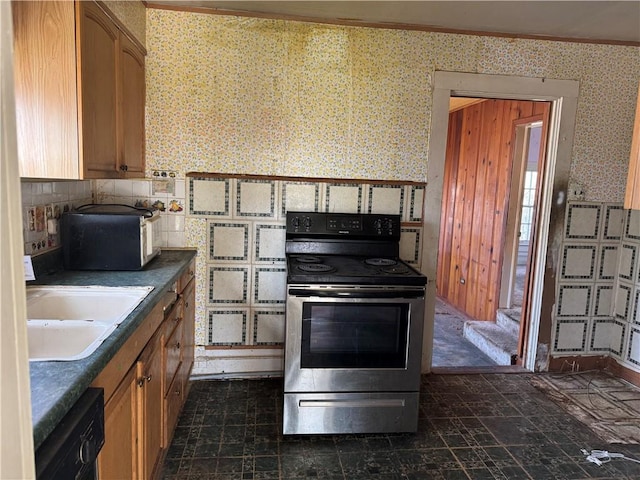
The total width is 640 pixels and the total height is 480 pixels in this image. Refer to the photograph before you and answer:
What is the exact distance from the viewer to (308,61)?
2812mm

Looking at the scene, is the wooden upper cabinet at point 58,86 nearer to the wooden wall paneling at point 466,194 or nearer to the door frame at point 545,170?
the door frame at point 545,170

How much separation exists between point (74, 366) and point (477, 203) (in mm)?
4343

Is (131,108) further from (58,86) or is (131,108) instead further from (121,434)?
(121,434)

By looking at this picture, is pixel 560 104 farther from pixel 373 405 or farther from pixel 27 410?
pixel 27 410

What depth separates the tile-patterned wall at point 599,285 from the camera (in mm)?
3137

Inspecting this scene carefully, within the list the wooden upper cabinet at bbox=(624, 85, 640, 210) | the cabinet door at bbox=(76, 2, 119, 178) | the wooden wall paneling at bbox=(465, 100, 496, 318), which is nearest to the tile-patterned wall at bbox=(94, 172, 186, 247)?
the cabinet door at bbox=(76, 2, 119, 178)

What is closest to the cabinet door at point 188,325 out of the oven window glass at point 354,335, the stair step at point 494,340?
the oven window glass at point 354,335

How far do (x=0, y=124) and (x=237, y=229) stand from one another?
2.38 meters

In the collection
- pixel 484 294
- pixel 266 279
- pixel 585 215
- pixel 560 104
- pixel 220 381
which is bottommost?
pixel 220 381

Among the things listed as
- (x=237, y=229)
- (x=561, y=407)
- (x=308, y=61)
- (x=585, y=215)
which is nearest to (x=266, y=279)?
(x=237, y=229)

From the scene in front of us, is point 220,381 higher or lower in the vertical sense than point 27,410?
lower

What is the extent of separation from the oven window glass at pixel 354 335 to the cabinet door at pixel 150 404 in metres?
0.72

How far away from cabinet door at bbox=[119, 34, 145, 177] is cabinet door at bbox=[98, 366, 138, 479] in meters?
1.18

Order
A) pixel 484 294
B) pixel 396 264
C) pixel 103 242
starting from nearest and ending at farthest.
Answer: pixel 103 242 < pixel 396 264 < pixel 484 294
